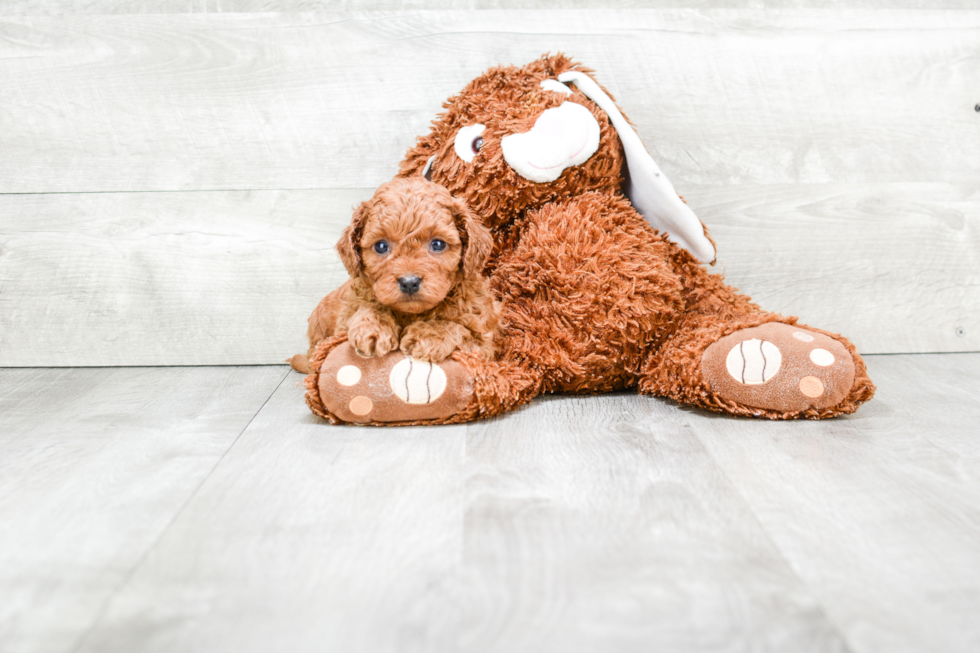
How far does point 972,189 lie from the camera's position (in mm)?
1369

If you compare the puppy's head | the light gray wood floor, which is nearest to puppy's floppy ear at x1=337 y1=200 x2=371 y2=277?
the puppy's head

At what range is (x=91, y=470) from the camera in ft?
2.81

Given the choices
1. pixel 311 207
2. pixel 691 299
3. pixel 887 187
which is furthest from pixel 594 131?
pixel 887 187

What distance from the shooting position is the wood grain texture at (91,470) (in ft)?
1.96

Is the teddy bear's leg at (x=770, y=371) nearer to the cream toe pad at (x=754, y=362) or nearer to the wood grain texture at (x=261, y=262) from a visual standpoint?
the cream toe pad at (x=754, y=362)

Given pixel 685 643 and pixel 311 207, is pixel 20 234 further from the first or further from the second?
pixel 685 643

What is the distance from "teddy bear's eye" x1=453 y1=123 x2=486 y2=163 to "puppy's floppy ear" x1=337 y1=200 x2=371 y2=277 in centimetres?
20

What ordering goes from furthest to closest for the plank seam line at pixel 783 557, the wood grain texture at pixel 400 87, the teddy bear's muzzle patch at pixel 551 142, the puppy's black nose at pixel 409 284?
the wood grain texture at pixel 400 87 < the teddy bear's muzzle patch at pixel 551 142 < the puppy's black nose at pixel 409 284 < the plank seam line at pixel 783 557

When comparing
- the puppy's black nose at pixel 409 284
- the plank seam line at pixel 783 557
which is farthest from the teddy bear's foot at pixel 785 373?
the puppy's black nose at pixel 409 284

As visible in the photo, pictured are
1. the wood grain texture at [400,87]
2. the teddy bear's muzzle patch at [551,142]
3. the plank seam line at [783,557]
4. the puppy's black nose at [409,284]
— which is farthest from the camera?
the wood grain texture at [400,87]

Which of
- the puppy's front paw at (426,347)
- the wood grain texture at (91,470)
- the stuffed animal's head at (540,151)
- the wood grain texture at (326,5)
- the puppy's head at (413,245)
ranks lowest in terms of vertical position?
the wood grain texture at (91,470)

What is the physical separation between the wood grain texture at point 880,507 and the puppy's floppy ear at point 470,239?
1.21ft

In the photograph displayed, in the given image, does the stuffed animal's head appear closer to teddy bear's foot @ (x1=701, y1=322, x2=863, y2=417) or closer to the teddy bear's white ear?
the teddy bear's white ear

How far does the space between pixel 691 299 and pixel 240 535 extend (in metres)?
0.77
